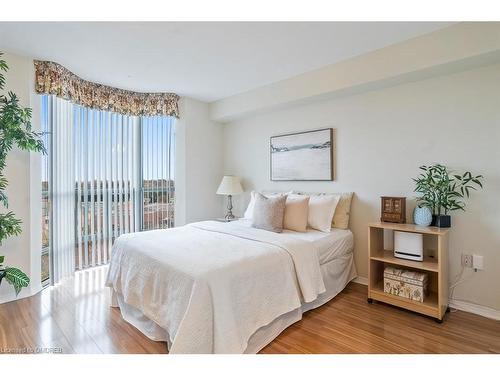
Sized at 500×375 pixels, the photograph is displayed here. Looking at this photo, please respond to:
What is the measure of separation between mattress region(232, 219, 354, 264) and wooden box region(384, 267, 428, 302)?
1.52 ft

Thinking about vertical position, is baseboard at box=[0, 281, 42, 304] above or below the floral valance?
below

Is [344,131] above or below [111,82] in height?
below

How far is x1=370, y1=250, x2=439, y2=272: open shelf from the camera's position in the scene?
2.24 m

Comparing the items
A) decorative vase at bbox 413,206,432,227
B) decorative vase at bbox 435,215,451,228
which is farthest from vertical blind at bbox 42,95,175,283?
decorative vase at bbox 435,215,451,228

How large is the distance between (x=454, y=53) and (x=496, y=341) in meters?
2.25

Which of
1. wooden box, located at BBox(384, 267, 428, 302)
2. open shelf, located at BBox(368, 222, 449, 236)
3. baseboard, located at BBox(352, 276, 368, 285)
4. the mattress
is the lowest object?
baseboard, located at BBox(352, 276, 368, 285)

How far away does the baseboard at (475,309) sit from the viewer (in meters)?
2.23

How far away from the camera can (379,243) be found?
275cm

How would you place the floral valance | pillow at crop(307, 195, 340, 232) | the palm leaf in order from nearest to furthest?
the palm leaf → the floral valance → pillow at crop(307, 195, 340, 232)

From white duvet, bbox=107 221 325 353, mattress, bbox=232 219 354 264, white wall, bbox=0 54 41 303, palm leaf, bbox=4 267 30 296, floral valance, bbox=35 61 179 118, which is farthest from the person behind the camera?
floral valance, bbox=35 61 179 118

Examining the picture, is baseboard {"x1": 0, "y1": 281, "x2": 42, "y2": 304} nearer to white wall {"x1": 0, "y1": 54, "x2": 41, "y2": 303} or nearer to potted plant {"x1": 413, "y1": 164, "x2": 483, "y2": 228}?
white wall {"x1": 0, "y1": 54, "x2": 41, "y2": 303}
